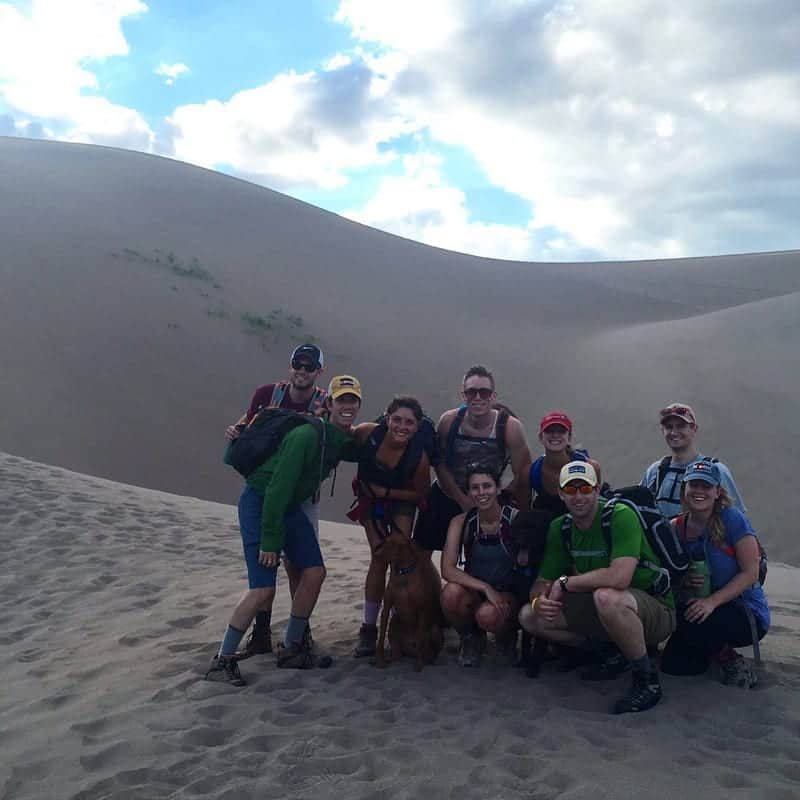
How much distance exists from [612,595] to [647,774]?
90 cm

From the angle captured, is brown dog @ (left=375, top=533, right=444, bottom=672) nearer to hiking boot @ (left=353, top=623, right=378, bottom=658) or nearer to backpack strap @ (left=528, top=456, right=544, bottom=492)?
hiking boot @ (left=353, top=623, right=378, bottom=658)

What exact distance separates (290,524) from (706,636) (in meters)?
2.58

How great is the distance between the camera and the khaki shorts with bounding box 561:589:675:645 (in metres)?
4.24

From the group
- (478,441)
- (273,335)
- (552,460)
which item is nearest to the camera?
(552,460)

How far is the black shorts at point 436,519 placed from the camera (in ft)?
17.4

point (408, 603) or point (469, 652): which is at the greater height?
point (408, 603)

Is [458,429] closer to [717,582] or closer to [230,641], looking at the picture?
[717,582]

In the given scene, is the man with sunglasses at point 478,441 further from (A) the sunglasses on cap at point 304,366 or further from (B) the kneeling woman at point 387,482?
(A) the sunglasses on cap at point 304,366

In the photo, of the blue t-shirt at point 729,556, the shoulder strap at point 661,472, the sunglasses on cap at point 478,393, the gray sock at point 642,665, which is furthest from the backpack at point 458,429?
the gray sock at point 642,665

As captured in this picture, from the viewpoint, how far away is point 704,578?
14.5 feet

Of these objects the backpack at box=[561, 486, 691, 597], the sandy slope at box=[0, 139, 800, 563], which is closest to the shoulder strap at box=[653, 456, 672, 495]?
the backpack at box=[561, 486, 691, 597]

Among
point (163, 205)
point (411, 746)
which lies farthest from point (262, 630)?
point (163, 205)

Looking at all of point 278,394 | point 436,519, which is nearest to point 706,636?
point 436,519

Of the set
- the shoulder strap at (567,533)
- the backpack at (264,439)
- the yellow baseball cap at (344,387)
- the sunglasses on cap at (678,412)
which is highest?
the sunglasses on cap at (678,412)
